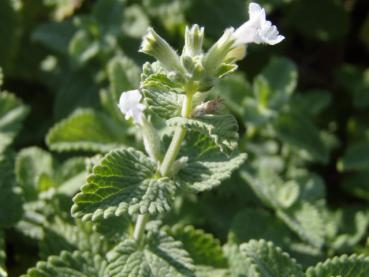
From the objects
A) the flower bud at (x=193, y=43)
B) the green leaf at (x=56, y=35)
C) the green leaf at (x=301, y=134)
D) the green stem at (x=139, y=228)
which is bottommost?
the green stem at (x=139, y=228)

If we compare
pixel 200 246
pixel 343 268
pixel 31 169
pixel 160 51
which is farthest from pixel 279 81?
pixel 160 51

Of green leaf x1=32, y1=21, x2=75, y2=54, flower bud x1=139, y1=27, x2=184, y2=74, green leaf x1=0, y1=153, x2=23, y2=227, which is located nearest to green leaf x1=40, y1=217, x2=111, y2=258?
green leaf x1=0, y1=153, x2=23, y2=227

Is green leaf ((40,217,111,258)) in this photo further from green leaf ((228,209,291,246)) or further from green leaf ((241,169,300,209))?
green leaf ((241,169,300,209))

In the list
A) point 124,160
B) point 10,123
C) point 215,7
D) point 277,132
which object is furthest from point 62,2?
point 124,160

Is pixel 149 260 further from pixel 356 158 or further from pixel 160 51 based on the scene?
pixel 356 158

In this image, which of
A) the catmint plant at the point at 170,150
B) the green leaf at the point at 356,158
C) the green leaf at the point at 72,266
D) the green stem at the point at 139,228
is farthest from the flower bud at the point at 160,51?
the green leaf at the point at 356,158

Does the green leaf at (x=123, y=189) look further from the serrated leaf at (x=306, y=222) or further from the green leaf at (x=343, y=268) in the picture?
the serrated leaf at (x=306, y=222)
